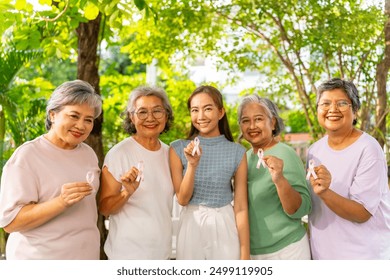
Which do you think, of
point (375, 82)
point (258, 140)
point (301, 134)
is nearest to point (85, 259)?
point (258, 140)

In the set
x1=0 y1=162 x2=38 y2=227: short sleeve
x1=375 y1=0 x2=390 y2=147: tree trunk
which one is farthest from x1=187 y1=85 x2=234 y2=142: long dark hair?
x1=375 y1=0 x2=390 y2=147: tree trunk

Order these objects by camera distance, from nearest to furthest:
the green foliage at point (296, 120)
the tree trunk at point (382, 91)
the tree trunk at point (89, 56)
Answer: the tree trunk at point (89, 56) < the tree trunk at point (382, 91) < the green foliage at point (296, 120)

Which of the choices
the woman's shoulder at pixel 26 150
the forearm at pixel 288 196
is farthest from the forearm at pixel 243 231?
the woman's shoulder at pixel 26 150

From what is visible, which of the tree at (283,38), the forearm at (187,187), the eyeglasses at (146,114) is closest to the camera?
the forearm at (187,187)

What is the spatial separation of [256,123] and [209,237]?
1.63 ft

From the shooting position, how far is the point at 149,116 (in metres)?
2.14

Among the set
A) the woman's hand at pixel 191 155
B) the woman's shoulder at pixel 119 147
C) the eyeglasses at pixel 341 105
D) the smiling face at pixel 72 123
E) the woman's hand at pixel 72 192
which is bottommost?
the woman's hand at pixel 72 192

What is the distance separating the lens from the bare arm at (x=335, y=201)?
1.92m

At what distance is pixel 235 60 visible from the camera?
5426 millimetres

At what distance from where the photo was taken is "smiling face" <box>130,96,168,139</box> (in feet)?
7.04

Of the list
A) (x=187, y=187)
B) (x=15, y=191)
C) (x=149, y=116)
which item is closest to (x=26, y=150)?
(x=15, y=191)

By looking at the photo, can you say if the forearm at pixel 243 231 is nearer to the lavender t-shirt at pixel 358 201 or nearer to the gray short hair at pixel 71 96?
the lavender t-shirt at pixel 358 201

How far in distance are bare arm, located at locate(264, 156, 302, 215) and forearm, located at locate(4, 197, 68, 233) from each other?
0.75 metres

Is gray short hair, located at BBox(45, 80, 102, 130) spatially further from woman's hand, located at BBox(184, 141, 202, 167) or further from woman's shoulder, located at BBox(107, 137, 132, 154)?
woman's hand, located at BBox(184, 141, 202, 167)
